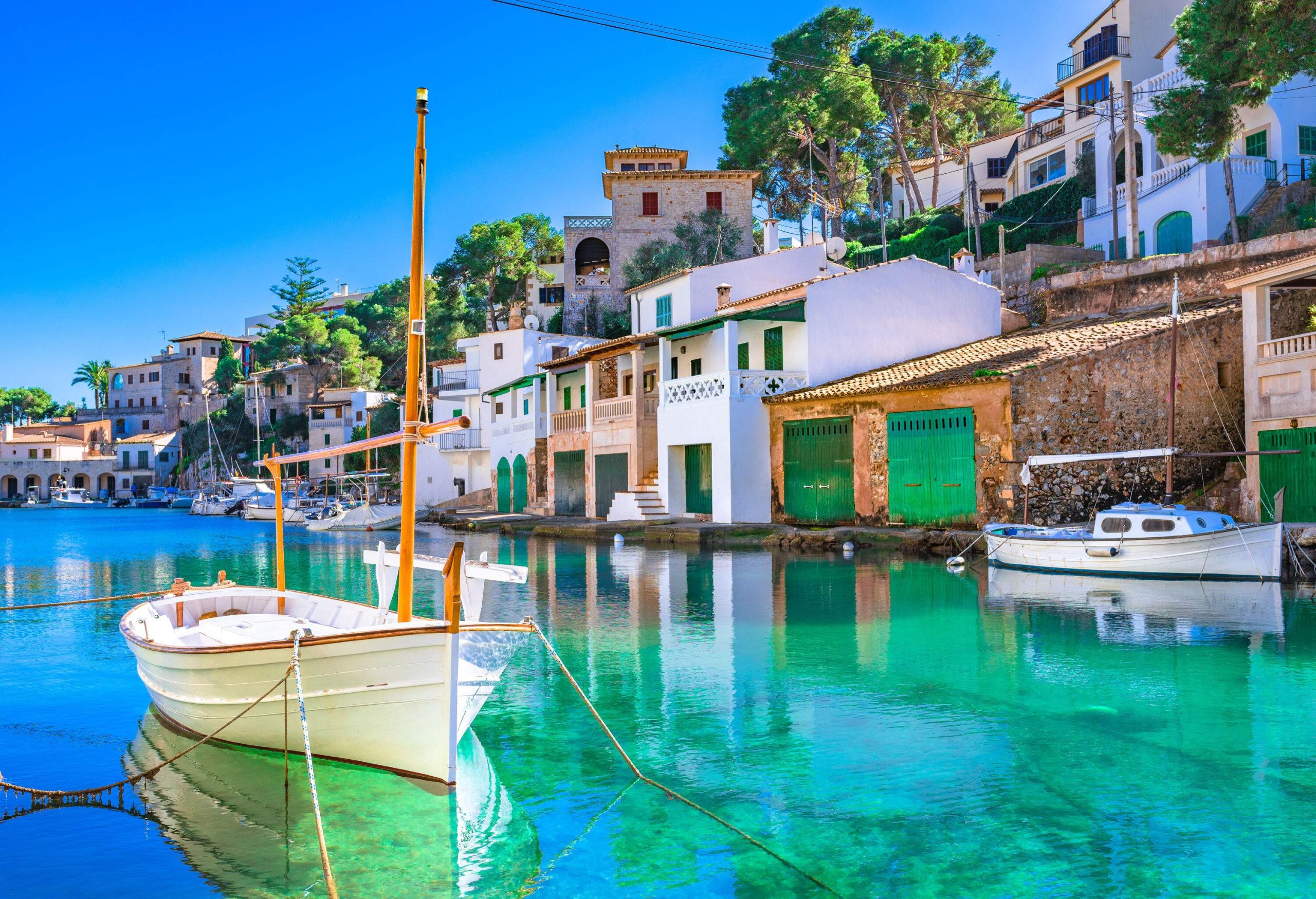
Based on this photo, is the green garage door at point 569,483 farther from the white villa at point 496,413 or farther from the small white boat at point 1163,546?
the small white boat at point 1163,546

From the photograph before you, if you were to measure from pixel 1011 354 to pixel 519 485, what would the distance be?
75.5ft

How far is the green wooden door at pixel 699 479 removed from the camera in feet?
96.1

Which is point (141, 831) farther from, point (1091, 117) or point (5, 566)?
point (1091, 117)

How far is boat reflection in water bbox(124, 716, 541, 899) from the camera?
5863 mm

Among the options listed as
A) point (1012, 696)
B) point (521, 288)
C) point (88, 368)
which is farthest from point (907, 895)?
point (88, 368)

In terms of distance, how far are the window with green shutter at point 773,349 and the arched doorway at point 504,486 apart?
17.1 meters

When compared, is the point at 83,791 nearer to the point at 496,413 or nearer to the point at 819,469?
the point at 819,469

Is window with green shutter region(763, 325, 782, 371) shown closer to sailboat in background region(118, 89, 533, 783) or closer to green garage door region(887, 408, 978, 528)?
green garage door region(887, 408, 978, 528)

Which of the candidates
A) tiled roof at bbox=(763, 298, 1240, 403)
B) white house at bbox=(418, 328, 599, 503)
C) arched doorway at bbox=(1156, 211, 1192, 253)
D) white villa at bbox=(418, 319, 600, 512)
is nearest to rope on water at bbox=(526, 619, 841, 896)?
tiled roof at bbox=(763, 298, 1240, 403)

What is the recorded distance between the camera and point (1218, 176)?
29922 millimetres

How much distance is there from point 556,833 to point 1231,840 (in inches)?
160

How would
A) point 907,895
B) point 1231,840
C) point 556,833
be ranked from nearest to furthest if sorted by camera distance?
point 907,895 < point 1231,840 < point 556,833

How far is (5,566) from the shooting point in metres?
27.9

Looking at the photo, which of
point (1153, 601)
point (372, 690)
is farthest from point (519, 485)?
point (372, 690)
